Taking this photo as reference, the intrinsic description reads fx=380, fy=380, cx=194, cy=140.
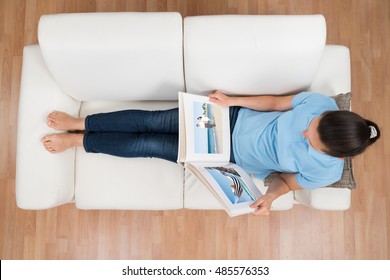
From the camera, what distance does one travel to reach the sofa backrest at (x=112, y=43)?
1.42 metres

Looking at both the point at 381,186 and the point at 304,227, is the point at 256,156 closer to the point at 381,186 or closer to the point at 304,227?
the point at 304,227

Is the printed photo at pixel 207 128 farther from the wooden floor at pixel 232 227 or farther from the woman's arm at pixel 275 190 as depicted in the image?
the wooden floor at pixel 232 227

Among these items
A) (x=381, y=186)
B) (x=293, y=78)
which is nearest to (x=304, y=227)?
(x=381, y=186)

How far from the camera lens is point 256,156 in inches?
60.8

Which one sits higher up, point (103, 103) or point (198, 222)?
point (103, 103)

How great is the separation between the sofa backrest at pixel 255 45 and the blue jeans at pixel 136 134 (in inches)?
9.0

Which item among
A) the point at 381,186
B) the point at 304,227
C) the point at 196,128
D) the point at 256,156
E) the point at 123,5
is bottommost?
the point at 304,227

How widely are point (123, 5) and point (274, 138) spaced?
1.31 meters

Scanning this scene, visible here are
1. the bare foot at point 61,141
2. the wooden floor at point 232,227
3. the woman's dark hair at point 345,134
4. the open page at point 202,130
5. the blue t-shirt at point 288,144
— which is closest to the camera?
the woman's dark hair at point 345,134

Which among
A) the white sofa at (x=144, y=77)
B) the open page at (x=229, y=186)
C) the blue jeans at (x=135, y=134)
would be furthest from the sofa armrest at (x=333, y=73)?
the blue jeans at (x=135, y=134)

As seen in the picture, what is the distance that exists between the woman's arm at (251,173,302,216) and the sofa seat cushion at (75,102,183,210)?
432mm

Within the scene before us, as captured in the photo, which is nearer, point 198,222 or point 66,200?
point 66,200

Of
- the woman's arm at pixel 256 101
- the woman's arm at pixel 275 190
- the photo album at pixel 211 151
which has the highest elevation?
the woman's arm at pixel 256 101

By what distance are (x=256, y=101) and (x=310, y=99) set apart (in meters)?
0.24
